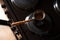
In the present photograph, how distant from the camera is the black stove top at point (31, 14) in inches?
32.9

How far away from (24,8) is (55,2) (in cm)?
18

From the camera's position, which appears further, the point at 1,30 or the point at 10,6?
the point at 1,30

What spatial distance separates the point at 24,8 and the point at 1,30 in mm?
548

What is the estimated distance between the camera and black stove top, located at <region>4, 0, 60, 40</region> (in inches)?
32.9

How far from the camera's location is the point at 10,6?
2.90ft

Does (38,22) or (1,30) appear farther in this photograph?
(1,30)

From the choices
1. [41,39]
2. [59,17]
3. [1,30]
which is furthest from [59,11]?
[1,30]

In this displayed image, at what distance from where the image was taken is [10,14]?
88 cm

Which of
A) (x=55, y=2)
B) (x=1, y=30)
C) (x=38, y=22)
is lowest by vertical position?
(x=1, y=30)

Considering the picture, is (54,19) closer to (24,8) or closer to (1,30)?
(24,8)

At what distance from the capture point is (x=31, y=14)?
84 cm

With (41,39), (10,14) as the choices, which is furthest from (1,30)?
(41,39)

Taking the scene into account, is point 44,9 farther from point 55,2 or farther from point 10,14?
point 10,14

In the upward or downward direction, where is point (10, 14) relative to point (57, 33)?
upward
